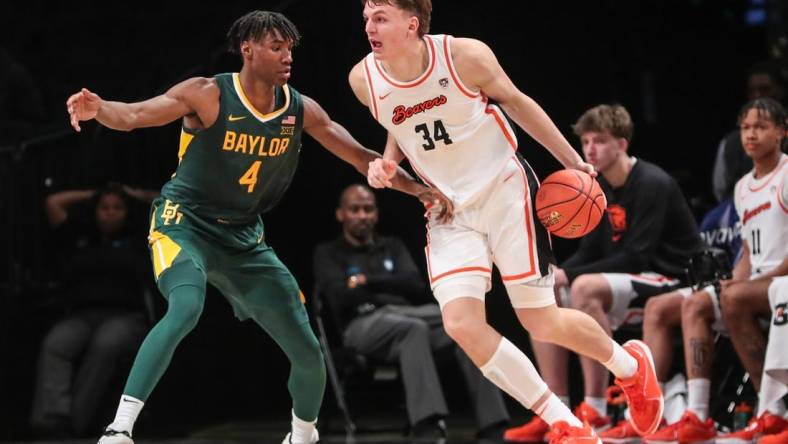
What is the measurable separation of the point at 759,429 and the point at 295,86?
342cm

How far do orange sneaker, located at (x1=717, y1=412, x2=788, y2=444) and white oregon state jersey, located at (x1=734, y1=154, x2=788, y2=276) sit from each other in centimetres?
80

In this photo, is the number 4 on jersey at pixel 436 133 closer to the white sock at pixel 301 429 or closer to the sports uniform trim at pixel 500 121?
the sports uniform trim at pixel 500 121

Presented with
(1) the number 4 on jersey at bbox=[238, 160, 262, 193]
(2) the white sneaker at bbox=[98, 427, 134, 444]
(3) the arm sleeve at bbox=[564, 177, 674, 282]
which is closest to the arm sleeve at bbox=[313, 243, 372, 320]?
(3) the arm sleeve at bbox=[564, 177, 674, 282]

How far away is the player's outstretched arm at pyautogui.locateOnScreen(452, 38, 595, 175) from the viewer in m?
4.29

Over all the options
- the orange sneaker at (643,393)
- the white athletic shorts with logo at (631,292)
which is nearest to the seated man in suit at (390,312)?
the white athletic shorts with logo at (631,292)

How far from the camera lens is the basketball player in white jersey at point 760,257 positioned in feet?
16.9

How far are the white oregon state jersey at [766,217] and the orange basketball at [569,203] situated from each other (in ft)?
5.06

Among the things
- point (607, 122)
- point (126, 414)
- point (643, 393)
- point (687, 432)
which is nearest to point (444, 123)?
point (643, 393)

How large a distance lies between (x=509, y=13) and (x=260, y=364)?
2670 millimetres

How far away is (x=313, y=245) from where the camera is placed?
7.45 meters

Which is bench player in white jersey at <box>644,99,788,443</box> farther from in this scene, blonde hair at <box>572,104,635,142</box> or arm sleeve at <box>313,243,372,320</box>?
arm sleeve at <box>313,243,372,320</box>

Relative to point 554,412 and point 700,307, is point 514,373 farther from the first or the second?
point 700,307

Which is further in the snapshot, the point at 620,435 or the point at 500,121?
the point at 620,435

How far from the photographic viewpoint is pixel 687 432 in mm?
5344
